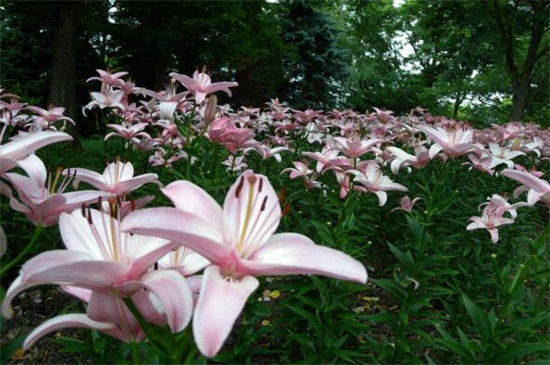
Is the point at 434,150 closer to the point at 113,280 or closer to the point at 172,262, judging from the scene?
the point at 172,262

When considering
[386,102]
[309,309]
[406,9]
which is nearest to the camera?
[309,309]

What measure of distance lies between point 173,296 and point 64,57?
7002 mm

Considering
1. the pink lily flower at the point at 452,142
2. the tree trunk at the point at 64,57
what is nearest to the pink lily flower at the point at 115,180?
the pink lily flower at the point at 452,142

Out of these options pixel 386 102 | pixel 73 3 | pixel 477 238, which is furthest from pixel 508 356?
pixel 386 102

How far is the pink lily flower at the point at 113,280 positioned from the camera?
21.3 inches

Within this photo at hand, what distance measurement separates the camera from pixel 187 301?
1.88 feet

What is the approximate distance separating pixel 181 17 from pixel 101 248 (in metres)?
9.48

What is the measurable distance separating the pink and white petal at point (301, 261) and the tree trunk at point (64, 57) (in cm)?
651

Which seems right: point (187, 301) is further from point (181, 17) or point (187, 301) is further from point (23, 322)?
point (181, 17)

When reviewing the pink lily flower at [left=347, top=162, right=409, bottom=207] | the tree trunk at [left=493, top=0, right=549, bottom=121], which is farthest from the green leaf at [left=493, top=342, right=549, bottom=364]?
the tree trunk at [left=493, top=0, right=549, bottom=121]

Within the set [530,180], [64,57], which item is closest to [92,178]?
[530,180]

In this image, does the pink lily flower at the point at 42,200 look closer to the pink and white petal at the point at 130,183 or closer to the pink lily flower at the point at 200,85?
the pink and white petal at the point at 130,183

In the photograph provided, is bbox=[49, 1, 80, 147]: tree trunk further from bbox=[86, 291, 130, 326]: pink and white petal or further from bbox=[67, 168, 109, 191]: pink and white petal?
bbox=[86, 291, 130, 326]: pink and white petal

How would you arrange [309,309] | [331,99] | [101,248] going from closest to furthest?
[101,248], [309,309], [331,99]
